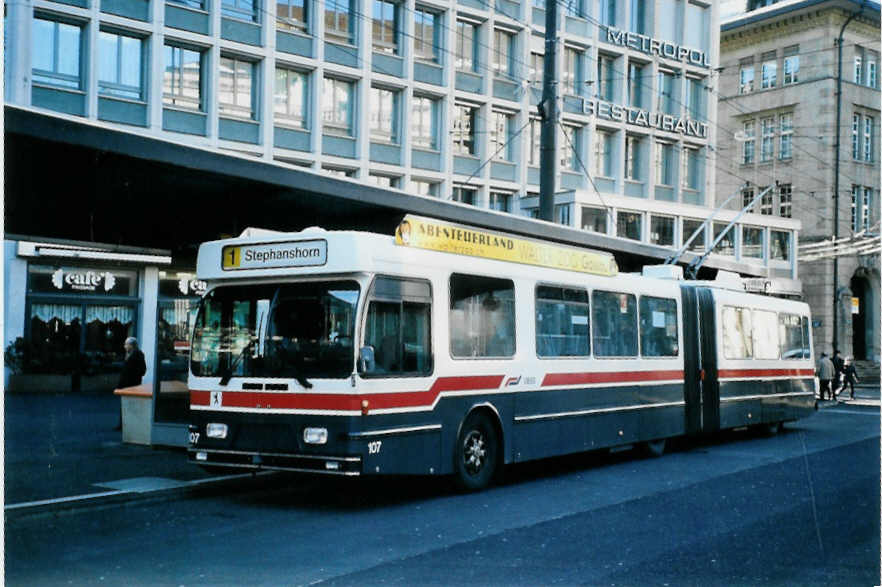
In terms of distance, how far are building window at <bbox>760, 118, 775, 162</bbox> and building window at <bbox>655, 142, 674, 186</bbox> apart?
12420 mm

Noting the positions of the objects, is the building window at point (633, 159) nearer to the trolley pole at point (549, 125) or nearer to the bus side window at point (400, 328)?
the trolley pole at point (549, 125)

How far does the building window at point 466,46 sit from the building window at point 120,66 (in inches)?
501

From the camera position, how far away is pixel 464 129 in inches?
1567

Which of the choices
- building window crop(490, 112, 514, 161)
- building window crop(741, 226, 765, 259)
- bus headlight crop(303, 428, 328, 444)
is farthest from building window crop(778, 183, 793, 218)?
bus headlight crop(303, 428, 328, 444)

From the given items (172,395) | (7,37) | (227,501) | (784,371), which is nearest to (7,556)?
(227,501)

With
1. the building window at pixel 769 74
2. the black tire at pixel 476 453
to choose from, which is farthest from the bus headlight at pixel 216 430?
the building window at pixel 769 74

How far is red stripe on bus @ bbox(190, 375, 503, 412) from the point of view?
10539 millimetres

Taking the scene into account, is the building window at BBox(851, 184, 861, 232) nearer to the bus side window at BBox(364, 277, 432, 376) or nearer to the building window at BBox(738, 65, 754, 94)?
the building window at BBox(738, 65, 754, 94)

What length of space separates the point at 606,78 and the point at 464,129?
8.87 m

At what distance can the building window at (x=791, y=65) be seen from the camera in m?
57.5

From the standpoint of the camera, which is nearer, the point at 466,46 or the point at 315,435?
the point at 315,435

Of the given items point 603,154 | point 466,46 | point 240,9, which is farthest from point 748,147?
point 240,9

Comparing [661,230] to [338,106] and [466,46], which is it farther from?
[338,106]

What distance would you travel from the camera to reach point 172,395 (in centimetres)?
1523
